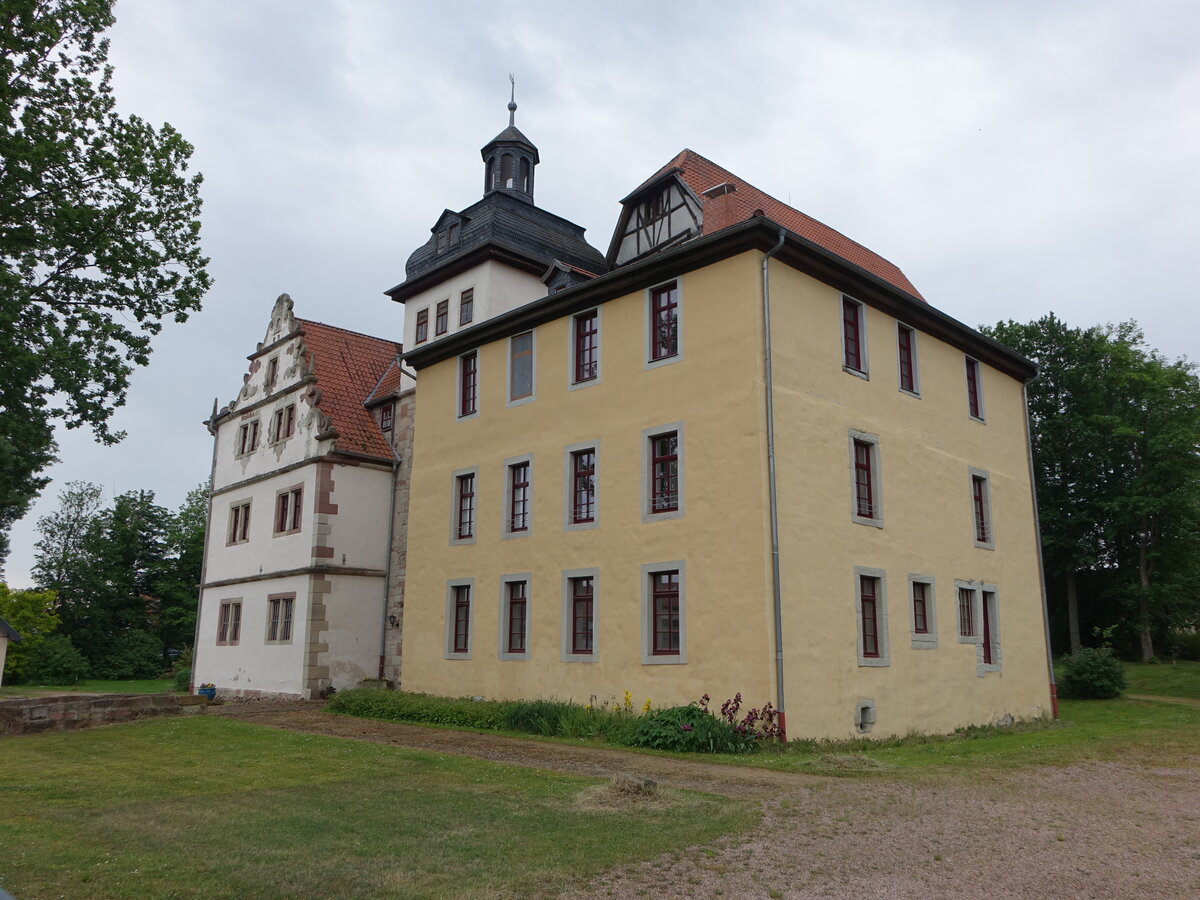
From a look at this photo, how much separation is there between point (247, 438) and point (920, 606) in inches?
867

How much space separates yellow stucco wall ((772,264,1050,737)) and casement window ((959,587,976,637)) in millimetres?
338

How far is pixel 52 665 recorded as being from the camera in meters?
46.2

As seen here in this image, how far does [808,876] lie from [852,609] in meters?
10.6

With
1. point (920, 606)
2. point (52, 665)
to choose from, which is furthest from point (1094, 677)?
point (52, 665)

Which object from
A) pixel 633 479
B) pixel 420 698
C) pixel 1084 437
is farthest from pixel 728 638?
pixel 1084 437

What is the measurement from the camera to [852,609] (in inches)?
685

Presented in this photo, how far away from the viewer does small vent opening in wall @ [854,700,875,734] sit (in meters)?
16.9

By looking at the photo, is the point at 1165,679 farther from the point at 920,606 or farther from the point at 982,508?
the point at 920,606

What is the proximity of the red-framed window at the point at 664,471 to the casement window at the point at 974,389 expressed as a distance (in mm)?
8775

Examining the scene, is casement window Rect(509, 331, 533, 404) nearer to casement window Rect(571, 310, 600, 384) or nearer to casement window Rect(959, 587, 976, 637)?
casement window Rect(571, 310, 600, 384)

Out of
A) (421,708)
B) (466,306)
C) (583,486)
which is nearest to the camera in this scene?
(583,486)

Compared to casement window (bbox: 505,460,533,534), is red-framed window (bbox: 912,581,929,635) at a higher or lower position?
lower

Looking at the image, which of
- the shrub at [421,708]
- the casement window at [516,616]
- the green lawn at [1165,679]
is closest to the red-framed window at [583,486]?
the casement window at [516,616]

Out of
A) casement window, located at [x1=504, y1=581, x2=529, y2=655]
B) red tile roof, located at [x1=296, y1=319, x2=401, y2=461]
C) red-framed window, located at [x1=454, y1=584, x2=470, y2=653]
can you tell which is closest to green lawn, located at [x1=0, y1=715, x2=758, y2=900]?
casement window, located at [x1=504, y1=581, x2=529, y2=655]
